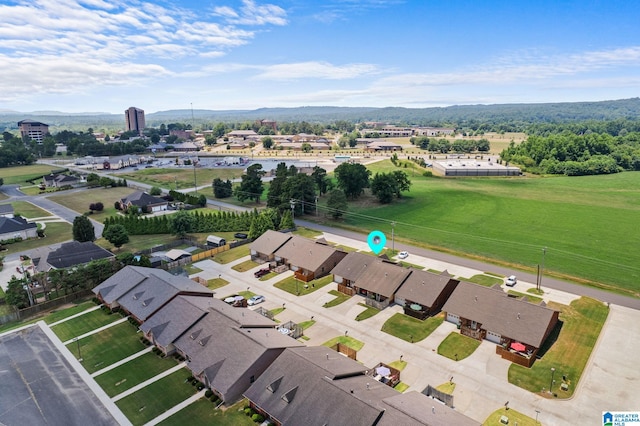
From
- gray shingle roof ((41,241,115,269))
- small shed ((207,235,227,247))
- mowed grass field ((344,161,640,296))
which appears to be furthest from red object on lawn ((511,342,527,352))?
gray shingle roof ((41,241,115,269))

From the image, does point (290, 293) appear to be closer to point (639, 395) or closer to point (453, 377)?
point (453, 377)

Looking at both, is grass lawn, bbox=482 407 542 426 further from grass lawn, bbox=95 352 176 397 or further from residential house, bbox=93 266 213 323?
residential house, bbox=93 266 213 323

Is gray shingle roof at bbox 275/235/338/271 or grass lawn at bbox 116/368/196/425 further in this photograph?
gray shingle roof at bbox 275/235/338/271

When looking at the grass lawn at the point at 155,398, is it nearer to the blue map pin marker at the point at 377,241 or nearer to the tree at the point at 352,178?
the blue map pin marker at the point at 377,241

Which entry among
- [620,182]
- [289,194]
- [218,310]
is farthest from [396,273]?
[620,182]

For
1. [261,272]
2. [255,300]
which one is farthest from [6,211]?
[255,300]
